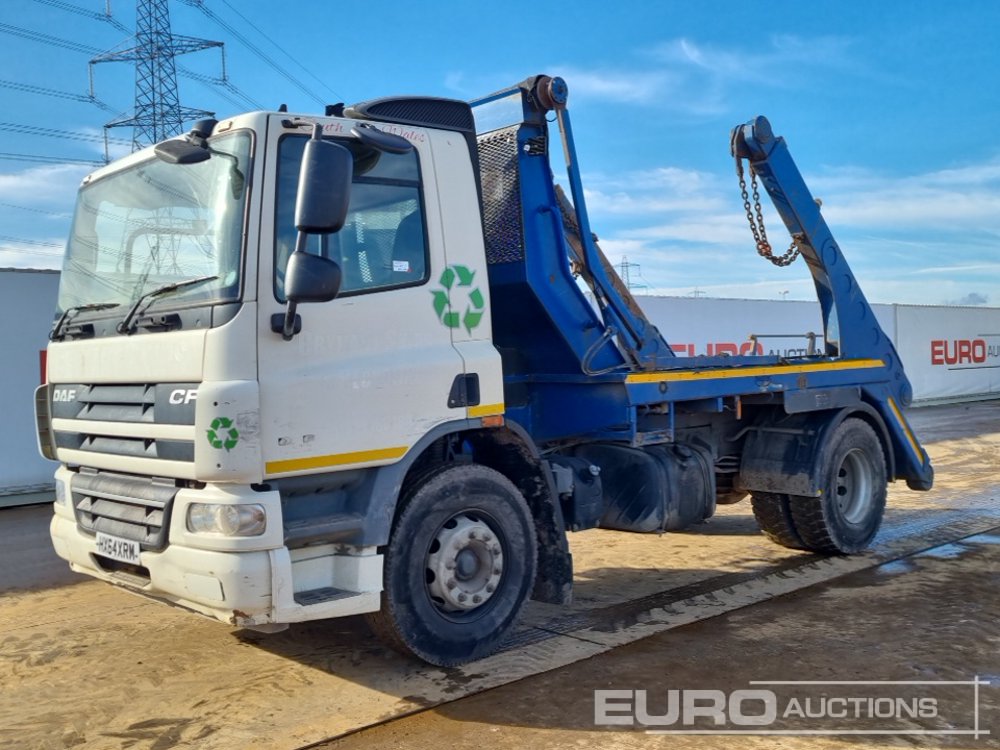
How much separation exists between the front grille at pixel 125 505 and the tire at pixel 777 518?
16.0ft

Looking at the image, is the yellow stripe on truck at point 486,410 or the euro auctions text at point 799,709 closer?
the euro auctions text at point 799,709

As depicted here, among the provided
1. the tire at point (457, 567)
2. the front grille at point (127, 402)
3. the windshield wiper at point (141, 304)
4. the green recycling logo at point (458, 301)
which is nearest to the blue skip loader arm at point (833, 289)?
the green recycling logo at point (458, 301)

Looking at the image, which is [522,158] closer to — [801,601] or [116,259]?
[116,259]

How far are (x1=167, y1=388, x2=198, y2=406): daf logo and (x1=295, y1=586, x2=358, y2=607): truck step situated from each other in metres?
1.02

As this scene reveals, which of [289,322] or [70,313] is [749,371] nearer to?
[289,322]

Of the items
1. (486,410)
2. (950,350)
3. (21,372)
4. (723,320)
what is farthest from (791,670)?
(950,350)

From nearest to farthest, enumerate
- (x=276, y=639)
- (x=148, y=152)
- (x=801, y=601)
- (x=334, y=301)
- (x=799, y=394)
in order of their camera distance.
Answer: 1. (x=334, y=301)
2. (x=148, y=152)
3. (x=276, y=639)
4. (x=801, y=601)
5. (x=799, y=394)

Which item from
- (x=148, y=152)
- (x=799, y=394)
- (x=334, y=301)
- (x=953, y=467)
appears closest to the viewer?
(x=334, y=301)

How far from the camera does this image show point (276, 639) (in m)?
5.39

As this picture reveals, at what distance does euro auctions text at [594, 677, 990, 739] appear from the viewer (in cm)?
402

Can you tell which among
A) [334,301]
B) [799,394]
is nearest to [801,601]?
[799,394]

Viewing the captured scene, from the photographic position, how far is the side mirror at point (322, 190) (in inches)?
149

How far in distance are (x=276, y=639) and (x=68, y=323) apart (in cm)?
215

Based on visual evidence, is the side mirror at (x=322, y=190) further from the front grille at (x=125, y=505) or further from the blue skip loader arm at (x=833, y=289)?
the blue skip loader arm at (x=833, y=289)
